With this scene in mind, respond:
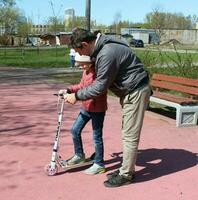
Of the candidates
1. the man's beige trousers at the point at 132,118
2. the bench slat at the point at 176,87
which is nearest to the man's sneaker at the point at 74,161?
the man's beige trousers at the point at 132,118

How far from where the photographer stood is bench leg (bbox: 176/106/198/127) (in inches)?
351

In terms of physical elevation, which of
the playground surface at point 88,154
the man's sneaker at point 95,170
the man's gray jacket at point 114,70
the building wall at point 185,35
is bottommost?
the building wall at point 185,35

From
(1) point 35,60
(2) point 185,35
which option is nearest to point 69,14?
(1) point 35,60

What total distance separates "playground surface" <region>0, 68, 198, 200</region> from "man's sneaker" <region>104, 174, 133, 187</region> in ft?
0.20

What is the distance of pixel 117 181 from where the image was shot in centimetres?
546

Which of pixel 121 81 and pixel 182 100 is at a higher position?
pixel 121 81

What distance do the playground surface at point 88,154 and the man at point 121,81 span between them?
0.36 meters

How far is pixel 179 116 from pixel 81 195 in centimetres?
412

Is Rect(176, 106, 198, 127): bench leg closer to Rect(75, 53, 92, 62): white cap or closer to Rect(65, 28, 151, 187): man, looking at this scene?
Rect(65, 28, 151, 187): man

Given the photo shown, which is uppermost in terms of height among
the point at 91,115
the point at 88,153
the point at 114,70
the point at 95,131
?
the point at 114,70

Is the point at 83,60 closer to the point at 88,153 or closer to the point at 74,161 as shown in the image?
the point at 74,161

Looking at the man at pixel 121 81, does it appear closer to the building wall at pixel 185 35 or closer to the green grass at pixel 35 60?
the green grass at pixel 35 60

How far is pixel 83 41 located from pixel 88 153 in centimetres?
211

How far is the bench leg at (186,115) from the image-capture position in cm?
891
